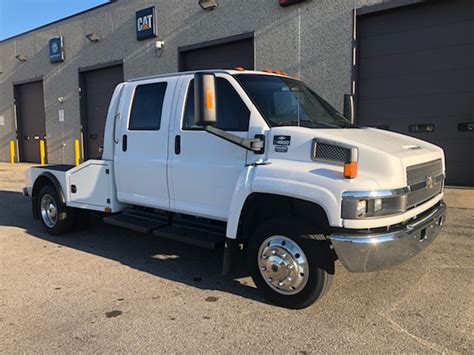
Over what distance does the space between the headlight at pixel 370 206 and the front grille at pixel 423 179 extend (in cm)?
22

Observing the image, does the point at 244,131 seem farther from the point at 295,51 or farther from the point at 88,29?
the point at 88,29

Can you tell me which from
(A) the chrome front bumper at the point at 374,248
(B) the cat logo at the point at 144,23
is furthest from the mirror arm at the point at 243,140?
(B) the cat logo at the point at 144,23

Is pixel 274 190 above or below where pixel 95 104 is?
below

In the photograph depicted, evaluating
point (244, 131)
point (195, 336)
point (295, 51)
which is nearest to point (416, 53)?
point (295, 51)

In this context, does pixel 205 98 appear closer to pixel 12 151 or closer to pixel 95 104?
pixel 95 104

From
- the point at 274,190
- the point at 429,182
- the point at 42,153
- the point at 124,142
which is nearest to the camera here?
the point at 274,190

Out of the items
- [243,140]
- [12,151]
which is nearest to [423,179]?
[243,140]

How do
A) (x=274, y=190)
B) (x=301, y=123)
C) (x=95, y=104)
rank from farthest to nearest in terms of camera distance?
(x=95, y=104) < (x=301, y=123) < (x=274, y=190)

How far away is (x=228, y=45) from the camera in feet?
42.4

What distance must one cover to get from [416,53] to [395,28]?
0.74 m

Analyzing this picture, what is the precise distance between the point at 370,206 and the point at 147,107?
3.07 metres

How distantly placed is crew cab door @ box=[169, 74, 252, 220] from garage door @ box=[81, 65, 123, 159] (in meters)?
12.8

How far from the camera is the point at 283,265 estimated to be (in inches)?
154

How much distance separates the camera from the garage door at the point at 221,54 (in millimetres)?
12517
